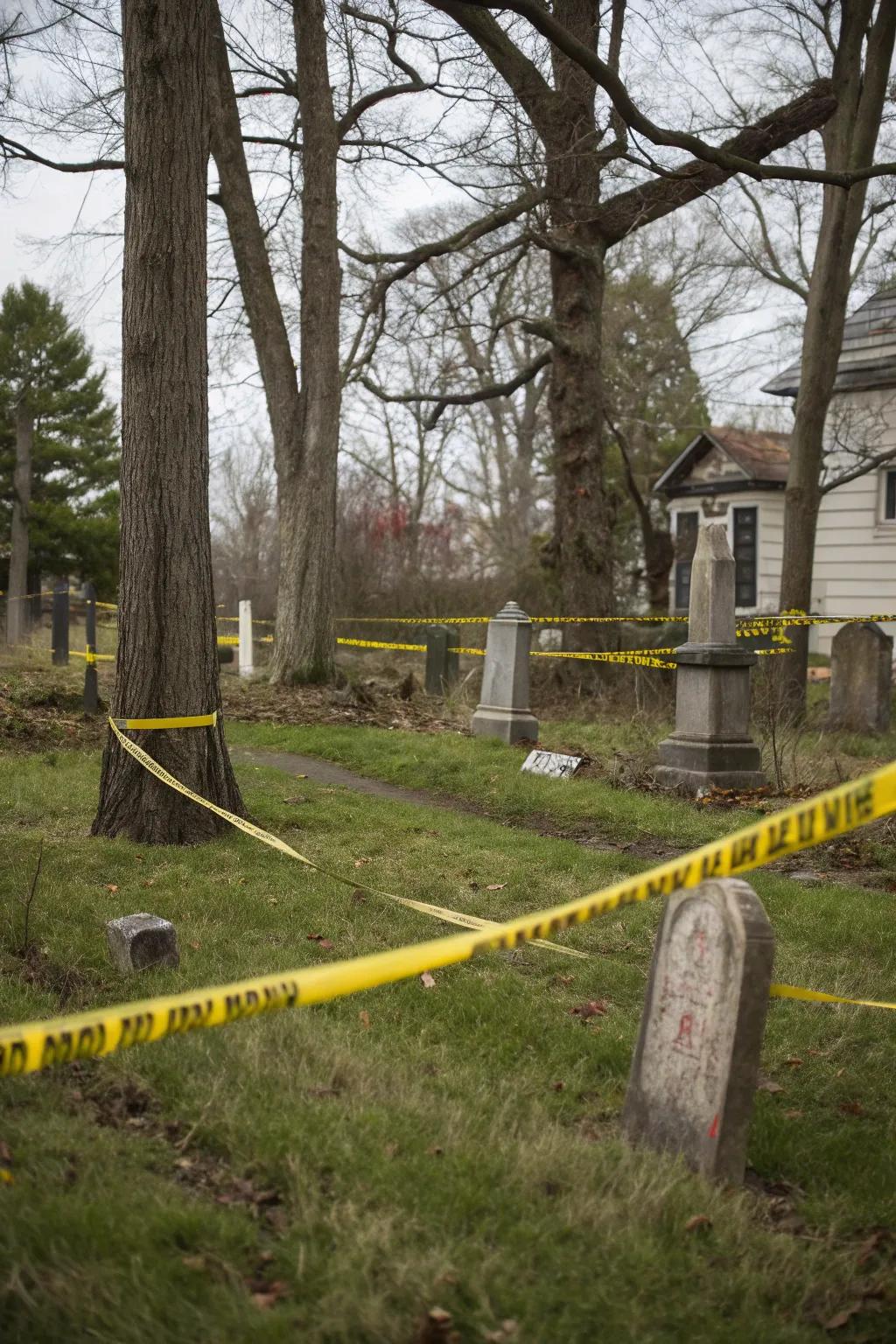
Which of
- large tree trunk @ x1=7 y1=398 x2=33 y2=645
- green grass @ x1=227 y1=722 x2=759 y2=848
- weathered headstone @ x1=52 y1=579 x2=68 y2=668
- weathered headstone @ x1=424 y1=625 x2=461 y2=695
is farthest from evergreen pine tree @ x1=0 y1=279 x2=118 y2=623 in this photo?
green grass @ x1=227 y1=722 x2=759 y2=848

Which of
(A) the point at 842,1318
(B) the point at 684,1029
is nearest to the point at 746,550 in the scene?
(B) the point at 684,1029

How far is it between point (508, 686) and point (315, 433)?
17.3 feet

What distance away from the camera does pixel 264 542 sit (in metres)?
45.7

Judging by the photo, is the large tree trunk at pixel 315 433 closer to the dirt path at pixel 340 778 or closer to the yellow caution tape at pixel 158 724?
the dirt path at pixel 340 778

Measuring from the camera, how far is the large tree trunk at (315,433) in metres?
16.4

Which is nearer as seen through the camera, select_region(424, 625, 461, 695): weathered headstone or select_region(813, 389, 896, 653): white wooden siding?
select_region(424, 625, 461, 695): weathered headstone

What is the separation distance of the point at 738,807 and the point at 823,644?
623 inches

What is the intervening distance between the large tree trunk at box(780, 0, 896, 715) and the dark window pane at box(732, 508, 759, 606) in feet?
43.9

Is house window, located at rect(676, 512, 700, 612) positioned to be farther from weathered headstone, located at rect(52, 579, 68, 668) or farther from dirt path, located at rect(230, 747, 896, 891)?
dirt path, located at rect(230, 747, 896, 891)

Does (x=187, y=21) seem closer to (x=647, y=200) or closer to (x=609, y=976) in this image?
(x=609, y=976)

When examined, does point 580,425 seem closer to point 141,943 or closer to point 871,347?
point 871,347

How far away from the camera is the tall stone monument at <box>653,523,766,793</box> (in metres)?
10.8

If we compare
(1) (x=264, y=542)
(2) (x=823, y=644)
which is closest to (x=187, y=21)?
(2) (x=823, y=644)

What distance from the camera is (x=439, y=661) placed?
18.0 meters
